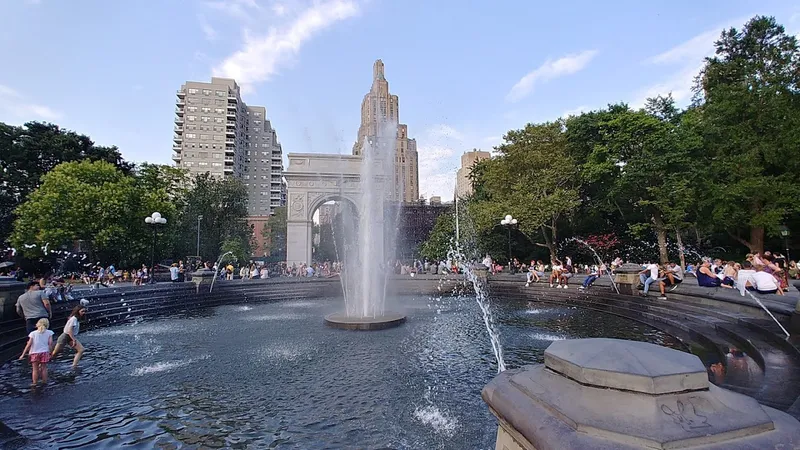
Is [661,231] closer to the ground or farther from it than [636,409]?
farther from it

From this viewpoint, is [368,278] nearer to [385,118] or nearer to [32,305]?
[32,305]

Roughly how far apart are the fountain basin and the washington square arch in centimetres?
2031

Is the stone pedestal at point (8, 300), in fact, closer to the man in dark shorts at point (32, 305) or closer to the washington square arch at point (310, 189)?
the man in dark shorts at point (32, 305)

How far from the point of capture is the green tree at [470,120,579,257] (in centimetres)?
2533

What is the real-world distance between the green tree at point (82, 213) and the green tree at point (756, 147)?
34194 mm

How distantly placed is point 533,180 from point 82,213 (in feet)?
94.5

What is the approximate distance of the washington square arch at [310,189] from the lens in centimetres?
3105

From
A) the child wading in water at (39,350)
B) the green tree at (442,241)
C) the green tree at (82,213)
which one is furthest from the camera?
the green tree at (442,241)

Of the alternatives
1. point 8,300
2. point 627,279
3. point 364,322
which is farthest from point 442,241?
point 8,300

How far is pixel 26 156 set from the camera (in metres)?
30.1

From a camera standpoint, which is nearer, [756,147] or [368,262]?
[368,262]

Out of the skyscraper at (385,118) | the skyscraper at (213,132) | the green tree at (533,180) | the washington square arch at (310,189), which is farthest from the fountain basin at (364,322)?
the skyscraper at (213,132)

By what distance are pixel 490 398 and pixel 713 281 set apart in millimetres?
11954

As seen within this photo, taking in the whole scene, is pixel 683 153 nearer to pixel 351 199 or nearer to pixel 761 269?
pixel 761 269
